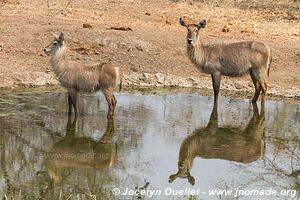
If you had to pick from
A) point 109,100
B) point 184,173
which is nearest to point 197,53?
point 109,100

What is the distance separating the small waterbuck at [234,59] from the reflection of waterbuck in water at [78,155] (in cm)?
Result: 316

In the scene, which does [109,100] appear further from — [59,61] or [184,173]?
[184,173]

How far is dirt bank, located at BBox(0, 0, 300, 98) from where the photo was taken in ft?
44.9

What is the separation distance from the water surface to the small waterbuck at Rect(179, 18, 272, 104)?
525mm

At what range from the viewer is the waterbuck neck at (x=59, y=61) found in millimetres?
10828

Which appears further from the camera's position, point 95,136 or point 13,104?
point 13,104

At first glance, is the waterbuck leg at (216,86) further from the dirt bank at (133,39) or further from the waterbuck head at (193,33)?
the dirt bank at (133,39)

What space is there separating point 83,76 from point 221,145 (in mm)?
2388

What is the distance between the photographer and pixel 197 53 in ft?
41.8

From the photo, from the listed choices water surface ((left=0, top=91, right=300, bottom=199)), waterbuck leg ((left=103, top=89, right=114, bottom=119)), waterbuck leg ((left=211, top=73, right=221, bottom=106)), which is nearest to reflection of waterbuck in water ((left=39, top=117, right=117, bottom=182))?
water surface ((left=0, top=91, right=300, bottom=199))

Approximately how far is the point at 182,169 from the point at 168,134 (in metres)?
1.63

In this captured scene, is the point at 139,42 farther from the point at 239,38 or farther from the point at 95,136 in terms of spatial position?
the point at 95,136

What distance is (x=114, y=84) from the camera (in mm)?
10742

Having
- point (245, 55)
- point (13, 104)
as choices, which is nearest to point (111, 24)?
point (245, 55)
